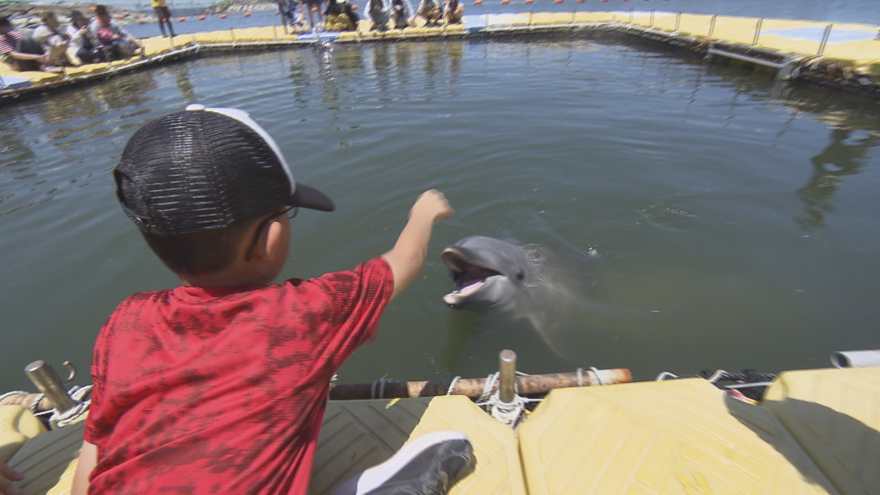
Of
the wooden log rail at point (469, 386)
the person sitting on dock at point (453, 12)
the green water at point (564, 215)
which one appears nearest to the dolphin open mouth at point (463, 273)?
the green water at point (564, 215)

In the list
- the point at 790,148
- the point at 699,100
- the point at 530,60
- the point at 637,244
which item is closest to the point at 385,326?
the point at 637,244

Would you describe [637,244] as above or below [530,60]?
below

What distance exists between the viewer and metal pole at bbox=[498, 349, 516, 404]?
2.46m

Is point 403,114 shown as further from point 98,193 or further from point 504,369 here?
point 504,369

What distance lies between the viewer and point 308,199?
1.71 m

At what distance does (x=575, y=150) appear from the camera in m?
8.17

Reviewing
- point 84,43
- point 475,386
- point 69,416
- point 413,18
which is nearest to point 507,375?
point 475,386

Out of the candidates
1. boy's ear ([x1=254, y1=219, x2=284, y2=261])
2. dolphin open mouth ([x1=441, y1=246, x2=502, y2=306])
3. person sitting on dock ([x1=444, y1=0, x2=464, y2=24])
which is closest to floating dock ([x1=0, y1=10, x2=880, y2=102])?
person sitting on dock ([x1=444, y1=0, x2=464, y2=24])

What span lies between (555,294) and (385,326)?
192cm

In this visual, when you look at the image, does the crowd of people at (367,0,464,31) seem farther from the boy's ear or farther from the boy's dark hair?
the boy's dark hair

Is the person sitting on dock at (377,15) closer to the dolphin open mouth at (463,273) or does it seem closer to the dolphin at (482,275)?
the dolphin at (482,275)

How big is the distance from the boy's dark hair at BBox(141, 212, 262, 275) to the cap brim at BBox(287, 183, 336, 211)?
0.43 feet

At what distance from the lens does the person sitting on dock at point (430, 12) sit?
23.7 metres

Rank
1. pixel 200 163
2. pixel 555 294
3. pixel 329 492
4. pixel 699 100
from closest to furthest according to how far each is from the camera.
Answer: pixel 200 163, pixel 329 492, pixel 555 294, pixel 699 100
